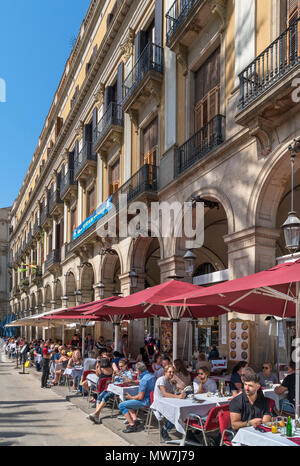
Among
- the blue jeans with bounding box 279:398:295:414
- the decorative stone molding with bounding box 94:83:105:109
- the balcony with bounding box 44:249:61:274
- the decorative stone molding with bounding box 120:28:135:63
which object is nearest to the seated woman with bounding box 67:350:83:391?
the blue jeans with bounding box 279:398:295:414

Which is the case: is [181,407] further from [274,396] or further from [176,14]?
[176,14]

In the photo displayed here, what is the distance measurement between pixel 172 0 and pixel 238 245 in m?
9.26

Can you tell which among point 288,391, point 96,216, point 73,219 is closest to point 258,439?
point 288,391

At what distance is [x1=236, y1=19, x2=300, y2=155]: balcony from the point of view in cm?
884

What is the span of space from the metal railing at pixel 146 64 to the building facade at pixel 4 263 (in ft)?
198

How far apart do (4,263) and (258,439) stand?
7386 cm

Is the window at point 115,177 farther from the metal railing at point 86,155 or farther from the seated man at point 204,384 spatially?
the seated man at point 204,384

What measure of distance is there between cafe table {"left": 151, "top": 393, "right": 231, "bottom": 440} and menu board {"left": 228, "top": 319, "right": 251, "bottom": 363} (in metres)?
2.92

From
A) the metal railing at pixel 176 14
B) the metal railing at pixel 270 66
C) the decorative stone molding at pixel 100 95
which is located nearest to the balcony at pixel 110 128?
the decorative stone molding at pixel 100 95

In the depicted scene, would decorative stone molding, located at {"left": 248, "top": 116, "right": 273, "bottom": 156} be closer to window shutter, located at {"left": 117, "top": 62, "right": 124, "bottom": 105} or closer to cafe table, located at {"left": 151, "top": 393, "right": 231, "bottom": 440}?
cafe table, located at {"left": 151, "top": 393, "right": 231, "bottom": 440}

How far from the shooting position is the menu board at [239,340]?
388 inches

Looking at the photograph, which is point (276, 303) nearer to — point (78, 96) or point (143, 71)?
point (143, 71)

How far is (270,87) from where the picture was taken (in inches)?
355
